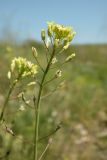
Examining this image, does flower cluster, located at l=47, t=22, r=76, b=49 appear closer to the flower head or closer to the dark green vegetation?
the flower head

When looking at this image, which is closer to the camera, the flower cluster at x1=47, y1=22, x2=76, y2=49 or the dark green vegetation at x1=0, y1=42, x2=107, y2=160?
the flower cluster at x1=47, y1=22, x2=76, y2=49

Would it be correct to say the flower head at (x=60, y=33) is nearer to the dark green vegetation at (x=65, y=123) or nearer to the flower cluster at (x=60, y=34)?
the flower cluster at (x=60, y=34)

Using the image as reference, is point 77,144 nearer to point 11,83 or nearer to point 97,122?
point 97,122

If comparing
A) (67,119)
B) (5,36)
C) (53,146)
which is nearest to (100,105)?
(67,119)

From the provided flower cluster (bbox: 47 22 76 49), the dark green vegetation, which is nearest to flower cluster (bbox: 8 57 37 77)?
flower cluster (bbox: 47 22 76 49)

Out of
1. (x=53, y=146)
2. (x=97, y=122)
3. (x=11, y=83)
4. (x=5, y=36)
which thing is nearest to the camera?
(x=11, y=83)

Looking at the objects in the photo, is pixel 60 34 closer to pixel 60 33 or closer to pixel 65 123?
pixel 60 33

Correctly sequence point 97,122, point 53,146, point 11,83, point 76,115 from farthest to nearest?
1. point 97,122
2. point 76,115
3. point 53,146
4. point 11,83

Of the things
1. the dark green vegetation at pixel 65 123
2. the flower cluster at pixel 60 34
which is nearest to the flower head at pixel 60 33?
the flower cluster at pixel 60 34

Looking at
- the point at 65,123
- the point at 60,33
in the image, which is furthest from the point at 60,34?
the point at 65,123
